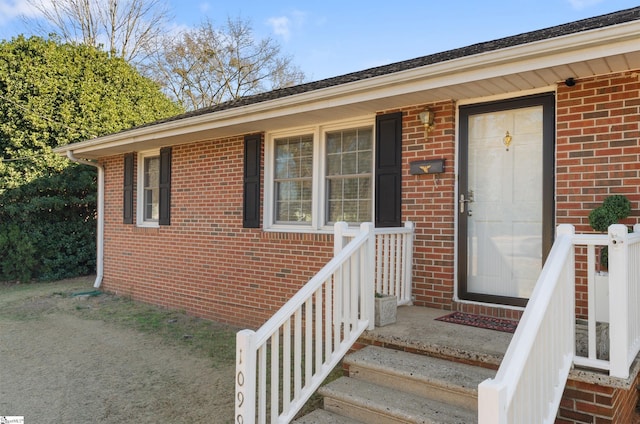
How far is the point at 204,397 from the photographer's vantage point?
3920mm

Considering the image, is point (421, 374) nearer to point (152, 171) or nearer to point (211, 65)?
point (152, 171)

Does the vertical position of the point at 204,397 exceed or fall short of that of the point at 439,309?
it falls short

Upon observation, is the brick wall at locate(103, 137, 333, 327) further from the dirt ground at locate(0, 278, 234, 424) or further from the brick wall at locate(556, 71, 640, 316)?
the brick wall at locate(556, 71, 640, 316)

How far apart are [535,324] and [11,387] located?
4538 mm

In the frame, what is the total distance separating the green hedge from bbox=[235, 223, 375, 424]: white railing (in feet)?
29.7

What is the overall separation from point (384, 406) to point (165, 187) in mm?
5788

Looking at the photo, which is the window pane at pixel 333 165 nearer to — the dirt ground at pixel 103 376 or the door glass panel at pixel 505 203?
the door glass panel at pixel 505 203

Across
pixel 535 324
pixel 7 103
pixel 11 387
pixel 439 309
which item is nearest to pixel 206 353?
pixel 11 387

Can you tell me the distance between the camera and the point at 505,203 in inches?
169

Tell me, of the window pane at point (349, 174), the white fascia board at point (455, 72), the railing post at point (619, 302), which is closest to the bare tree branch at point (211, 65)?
the white fascia board at point (455, 72)

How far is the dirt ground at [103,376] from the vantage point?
3.65 m

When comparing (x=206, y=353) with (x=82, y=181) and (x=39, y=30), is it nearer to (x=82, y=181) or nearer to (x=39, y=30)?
(x=82, y=181)

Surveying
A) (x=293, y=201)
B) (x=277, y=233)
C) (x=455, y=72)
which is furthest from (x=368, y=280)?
(x=293, y=201)

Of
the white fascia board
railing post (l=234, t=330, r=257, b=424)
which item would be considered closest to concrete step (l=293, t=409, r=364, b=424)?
railing post (l=234, t=330, r=257, b=424)
